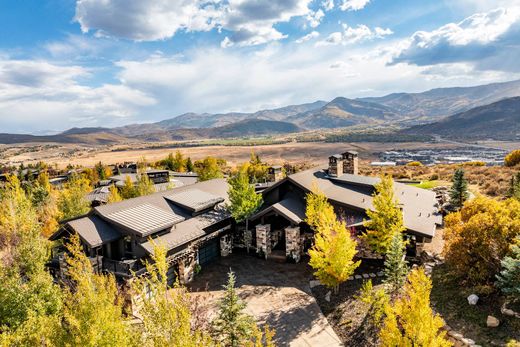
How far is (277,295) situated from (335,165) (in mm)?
15668

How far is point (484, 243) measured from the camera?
17.2 meters

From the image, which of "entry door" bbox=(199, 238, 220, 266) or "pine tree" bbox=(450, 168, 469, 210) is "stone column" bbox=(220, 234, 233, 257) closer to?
"entry door" bbox=(199, 238, 220, 266)

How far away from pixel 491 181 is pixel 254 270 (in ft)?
124

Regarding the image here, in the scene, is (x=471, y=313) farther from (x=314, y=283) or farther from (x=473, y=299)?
(x=314, y=283)

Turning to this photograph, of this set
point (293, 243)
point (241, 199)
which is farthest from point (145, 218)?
point (293, 243)

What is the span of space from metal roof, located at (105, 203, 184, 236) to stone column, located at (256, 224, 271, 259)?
258 inches

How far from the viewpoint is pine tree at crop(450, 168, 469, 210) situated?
32.2m

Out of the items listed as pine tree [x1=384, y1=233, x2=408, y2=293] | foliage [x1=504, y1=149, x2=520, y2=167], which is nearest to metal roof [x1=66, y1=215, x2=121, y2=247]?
pine tree [x1=384, y1=233, x2=408, y2=293]

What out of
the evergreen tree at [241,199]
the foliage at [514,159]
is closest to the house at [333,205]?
the evergreen tree at [241,199]

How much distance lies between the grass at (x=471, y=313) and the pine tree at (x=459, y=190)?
1586cm

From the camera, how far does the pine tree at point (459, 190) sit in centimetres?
3222

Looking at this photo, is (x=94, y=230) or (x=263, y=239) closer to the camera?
(x=94, y=230)

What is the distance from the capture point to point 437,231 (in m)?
29.5

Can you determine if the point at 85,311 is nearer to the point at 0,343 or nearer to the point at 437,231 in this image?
the point at 0,343
